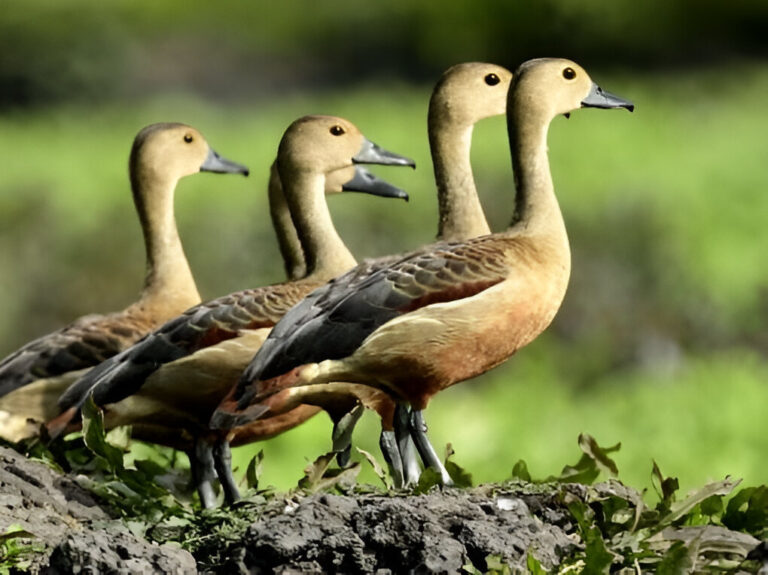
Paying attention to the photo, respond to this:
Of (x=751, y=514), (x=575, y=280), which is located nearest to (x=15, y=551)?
(x=751, y=514)

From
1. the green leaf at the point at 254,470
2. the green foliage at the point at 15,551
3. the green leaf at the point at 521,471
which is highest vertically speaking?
the green leaf at the point at 254,470

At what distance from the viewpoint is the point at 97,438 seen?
5.52 metres

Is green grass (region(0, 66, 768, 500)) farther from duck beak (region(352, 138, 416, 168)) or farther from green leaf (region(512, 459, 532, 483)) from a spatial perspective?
green leaf (region(512, 459, 532, 483))

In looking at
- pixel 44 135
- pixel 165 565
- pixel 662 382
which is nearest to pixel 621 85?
pixel 44 135

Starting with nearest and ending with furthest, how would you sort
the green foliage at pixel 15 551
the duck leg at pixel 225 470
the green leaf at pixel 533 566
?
the green leaf at pixel 533 566, the green foliage at pixel 15 551, the duck leg at pixel 225 470

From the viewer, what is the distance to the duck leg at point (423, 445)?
5305 millimetres

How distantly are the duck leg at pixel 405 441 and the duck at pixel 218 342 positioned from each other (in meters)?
0.53

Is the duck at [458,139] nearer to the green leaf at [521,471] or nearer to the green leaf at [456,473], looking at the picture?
the green leaf at [456,473]

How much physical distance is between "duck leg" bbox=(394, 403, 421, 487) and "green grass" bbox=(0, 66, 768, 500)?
2412 millimetres

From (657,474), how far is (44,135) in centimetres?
986

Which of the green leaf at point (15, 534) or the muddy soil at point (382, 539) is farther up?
the green leaf at point (15, 534)

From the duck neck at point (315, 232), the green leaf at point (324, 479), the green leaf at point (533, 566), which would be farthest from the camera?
the duck neck at point (315, 232)

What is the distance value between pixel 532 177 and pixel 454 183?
0.48 meters

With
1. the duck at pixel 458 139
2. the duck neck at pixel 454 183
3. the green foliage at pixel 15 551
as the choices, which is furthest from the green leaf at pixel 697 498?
the green foliage at pixel 15 551
